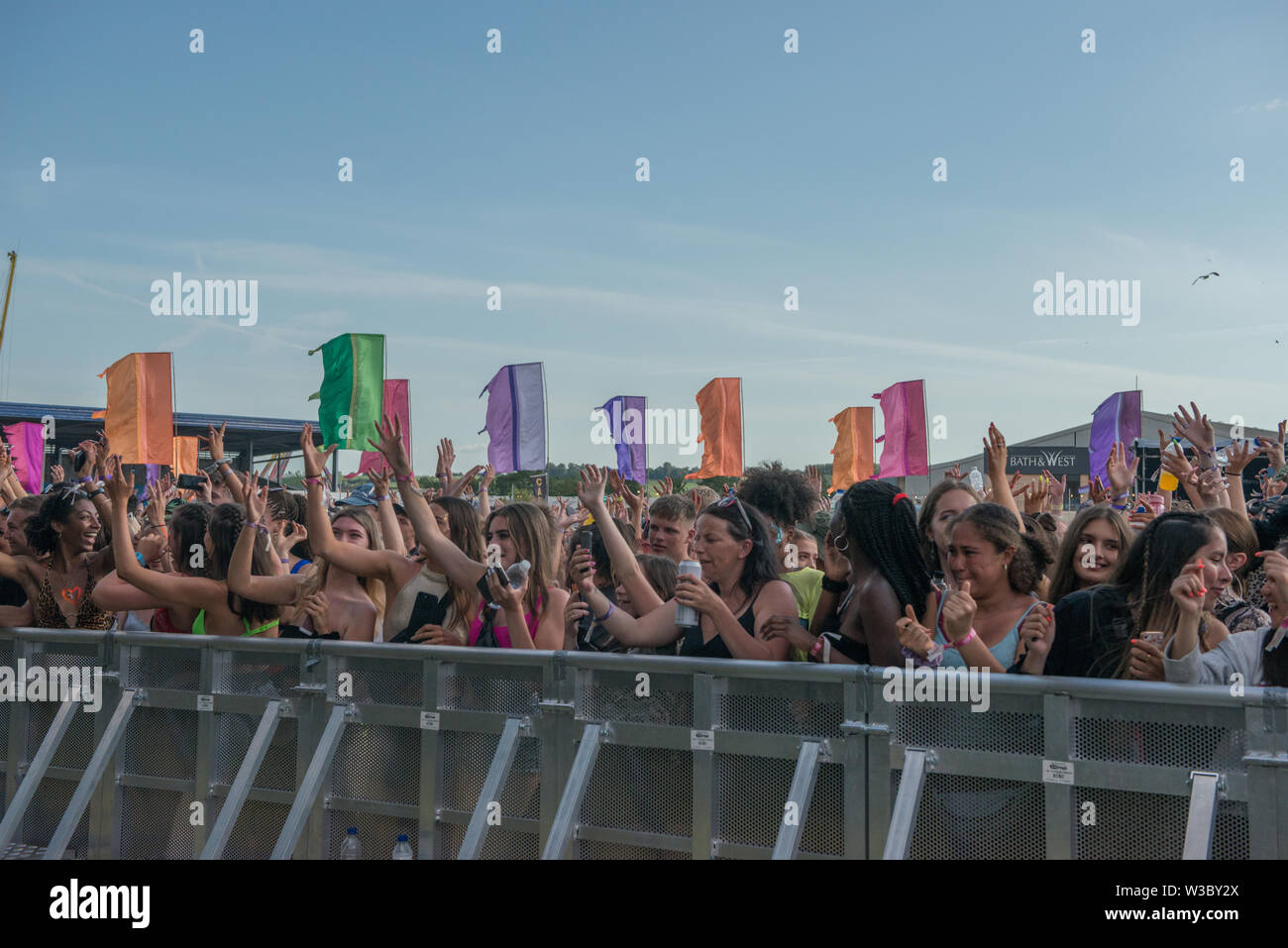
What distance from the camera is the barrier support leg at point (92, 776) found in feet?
15.7

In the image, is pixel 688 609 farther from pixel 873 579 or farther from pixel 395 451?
pixel 395 451

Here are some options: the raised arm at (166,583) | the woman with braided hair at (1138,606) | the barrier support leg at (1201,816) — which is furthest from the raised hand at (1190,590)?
the raised arm at (166,583)

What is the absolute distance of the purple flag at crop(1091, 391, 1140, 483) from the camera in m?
14.7

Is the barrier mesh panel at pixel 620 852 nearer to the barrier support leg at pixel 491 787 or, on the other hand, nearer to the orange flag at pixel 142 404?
the barrier support leg at pixel 491 787

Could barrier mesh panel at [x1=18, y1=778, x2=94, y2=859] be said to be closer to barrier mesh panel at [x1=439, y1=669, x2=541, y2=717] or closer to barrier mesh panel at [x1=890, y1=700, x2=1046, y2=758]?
barrier mesh panel at [x1=439, y1=669, x2=541, y2=717]

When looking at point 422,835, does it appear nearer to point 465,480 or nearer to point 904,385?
point 465,480

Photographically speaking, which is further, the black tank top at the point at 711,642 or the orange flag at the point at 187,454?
the orange flag at the point at 187,454

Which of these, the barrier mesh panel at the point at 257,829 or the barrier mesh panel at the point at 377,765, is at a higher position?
the barrier mesh panel at the point at 377,765

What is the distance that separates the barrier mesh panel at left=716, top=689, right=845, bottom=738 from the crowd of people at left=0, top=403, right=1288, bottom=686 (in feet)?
0.92

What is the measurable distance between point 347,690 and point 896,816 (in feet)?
7.25

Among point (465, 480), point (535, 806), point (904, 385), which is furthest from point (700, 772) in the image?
point (904, 385)

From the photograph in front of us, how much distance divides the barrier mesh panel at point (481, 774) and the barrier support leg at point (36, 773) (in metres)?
1.92

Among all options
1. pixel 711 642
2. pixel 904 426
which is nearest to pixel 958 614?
pixel 711 642
